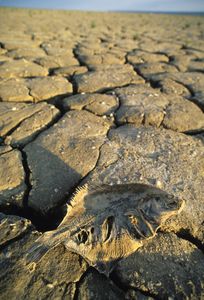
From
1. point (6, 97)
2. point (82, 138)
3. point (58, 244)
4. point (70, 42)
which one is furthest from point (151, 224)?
point (70, 42)

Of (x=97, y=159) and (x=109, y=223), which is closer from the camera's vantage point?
(x=109, y=223)

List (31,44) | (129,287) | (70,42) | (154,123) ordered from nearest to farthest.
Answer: (129,287) → (154,123) → (31,44) → (70,42)

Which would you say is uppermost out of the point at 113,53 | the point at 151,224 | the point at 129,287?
the point at 113,53

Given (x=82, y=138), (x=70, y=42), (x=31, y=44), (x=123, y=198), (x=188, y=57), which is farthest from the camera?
(x=70, y=42)

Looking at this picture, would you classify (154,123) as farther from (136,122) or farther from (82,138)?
(82,138)

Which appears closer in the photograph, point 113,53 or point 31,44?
point 113,53
